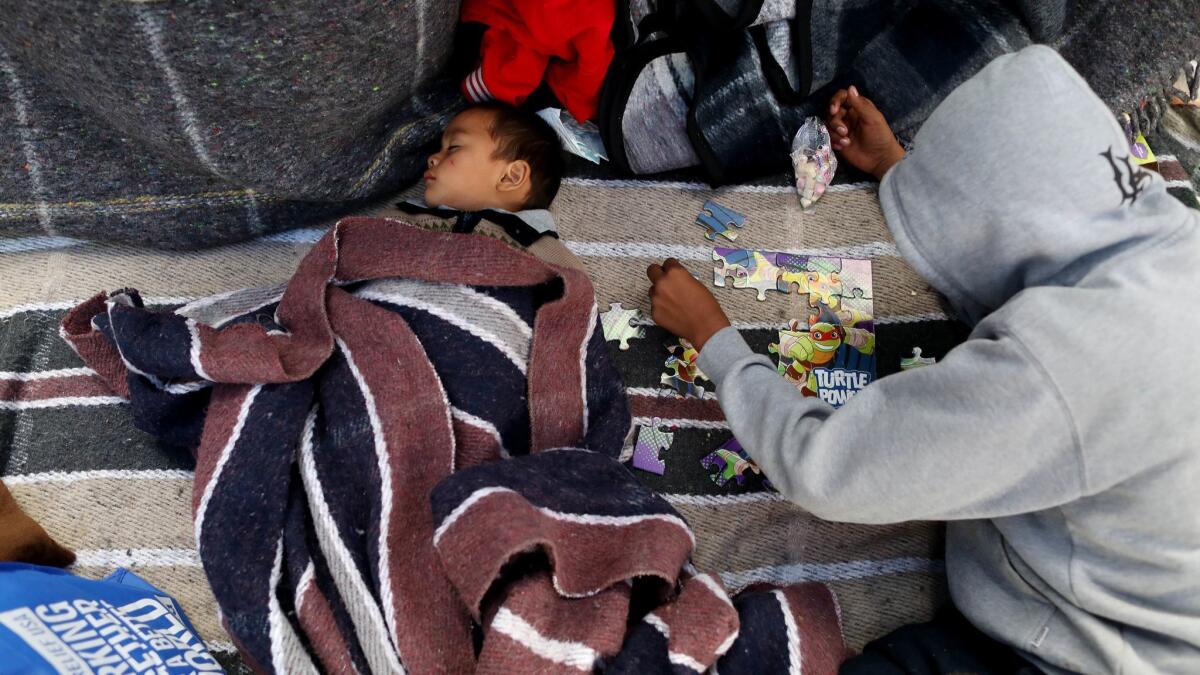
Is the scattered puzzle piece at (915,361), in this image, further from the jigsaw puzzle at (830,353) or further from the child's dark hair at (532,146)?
the child's dark hair at (532,146)

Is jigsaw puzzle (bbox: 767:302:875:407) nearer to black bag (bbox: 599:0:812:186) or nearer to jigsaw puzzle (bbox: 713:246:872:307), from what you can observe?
jigsaw puzzle (bbox: 713:246:872:307)

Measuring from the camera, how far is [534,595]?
0.96 meters

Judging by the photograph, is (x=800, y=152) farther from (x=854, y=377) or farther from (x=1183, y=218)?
(x=1183, y=218)

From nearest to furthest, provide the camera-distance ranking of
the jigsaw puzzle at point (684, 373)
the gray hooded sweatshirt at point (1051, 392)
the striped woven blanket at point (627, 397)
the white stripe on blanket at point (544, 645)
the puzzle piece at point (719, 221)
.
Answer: the gray hooded sweatshirt at point (1051, 392)
the white stripe on blanket at point (544, 645)
the striped woven blanket at point (627, 397)
the jigsaw puzzle at point (684, 373)
the puzzle piece at point (719, 221)

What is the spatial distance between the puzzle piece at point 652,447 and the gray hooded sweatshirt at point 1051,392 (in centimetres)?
26

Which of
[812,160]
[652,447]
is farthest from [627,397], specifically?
[812,160]

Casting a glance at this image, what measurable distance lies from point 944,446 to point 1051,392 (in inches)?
4.3

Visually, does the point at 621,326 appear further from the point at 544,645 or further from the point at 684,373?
the point at 544,645

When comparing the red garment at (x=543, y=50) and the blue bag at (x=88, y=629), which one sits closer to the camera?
the blue bag at (x=88, y=629)

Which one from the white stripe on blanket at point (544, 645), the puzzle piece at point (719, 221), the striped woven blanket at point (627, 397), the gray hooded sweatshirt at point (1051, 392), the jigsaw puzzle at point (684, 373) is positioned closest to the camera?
the gray hooded sweatshirt at point (1051, 392)

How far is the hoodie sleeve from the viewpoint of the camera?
825 mm

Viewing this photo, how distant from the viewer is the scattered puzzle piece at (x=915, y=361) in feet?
4.32

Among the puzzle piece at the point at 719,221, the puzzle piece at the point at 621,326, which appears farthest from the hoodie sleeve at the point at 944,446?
the puzzle piece at the point at 719,221

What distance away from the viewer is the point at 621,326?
4.35ft
